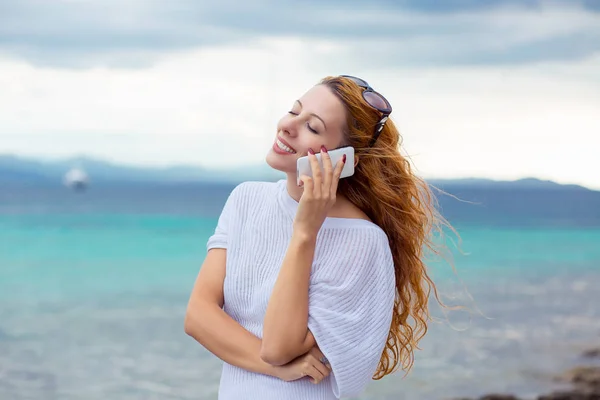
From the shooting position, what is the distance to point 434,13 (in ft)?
87.5

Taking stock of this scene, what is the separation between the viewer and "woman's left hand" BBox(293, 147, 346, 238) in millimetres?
1975

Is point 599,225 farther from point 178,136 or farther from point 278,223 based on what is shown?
point 278,223

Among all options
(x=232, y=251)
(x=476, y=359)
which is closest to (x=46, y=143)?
(x=476, y=359)

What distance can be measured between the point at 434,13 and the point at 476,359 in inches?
678

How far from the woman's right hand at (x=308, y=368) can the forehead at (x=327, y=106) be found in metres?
0.57

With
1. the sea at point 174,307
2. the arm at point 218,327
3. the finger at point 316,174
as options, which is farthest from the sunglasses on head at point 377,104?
the sea at point 174,307

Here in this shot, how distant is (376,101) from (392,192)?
Result: 253 millimetres

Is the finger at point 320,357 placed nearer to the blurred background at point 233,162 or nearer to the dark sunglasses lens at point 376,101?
the dark sunglasses lens at point 376,101

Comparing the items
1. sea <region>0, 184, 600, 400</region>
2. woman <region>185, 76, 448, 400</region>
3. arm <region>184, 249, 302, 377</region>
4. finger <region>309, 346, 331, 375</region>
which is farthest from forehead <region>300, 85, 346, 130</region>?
sea <region>0, 184, 600, 400</region>

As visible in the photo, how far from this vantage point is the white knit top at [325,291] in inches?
79.9

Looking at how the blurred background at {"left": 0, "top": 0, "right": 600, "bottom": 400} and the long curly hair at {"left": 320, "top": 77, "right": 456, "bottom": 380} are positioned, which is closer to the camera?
the long curly hair at {"left": 320, "top": 77, "right": 456, "bottom": 380}

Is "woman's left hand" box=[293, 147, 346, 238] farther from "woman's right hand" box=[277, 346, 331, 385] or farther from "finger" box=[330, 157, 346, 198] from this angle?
"woman's right hand" box=[277, 346, 331, 385]

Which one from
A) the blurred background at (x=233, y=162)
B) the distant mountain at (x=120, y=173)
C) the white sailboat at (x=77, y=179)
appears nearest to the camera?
the blurred background at (x=233, y=162)

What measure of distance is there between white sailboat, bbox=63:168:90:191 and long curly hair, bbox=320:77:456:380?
33.2 metres
